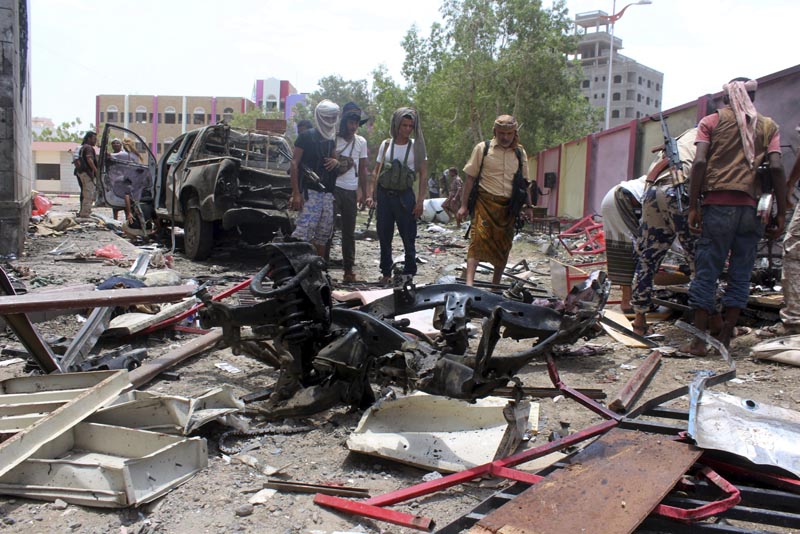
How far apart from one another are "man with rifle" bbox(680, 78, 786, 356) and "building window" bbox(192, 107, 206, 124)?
7592cm

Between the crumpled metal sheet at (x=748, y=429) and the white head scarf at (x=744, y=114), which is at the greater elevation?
the white head scarf at (x=744, y=114)

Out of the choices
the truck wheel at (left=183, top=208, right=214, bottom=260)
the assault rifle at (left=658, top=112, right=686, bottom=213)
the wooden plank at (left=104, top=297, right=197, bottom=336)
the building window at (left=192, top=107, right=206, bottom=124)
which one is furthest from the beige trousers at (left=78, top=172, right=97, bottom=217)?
the building window at (left=192, top=107, right=206, bottom=124)

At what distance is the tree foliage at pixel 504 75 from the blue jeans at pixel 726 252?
2367 centimetres

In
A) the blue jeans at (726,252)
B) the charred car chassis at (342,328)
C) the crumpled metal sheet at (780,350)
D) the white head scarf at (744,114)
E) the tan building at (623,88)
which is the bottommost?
the crumpled metal sheet at (780,350)

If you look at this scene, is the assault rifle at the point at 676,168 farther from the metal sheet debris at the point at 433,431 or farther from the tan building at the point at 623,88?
the tan building at the point at 623,88

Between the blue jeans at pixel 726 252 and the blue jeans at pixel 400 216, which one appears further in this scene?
the blue jeans at pixel 400 216

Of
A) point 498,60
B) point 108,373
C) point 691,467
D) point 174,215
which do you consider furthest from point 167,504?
point 498,60

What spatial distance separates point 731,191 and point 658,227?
2.15 ft

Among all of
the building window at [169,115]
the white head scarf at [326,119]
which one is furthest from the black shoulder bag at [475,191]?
the building window at [169,115]

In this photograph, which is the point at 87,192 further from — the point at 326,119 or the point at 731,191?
the point at 731,191

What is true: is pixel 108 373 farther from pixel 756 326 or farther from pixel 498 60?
pixel 498 60

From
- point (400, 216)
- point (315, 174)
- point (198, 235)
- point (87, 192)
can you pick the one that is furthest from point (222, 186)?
point (87, 192)

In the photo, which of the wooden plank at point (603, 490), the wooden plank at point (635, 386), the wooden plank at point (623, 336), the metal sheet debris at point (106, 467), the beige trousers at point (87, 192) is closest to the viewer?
the wooden plank at point (603, 490)

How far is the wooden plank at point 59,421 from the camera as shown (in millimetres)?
2150
